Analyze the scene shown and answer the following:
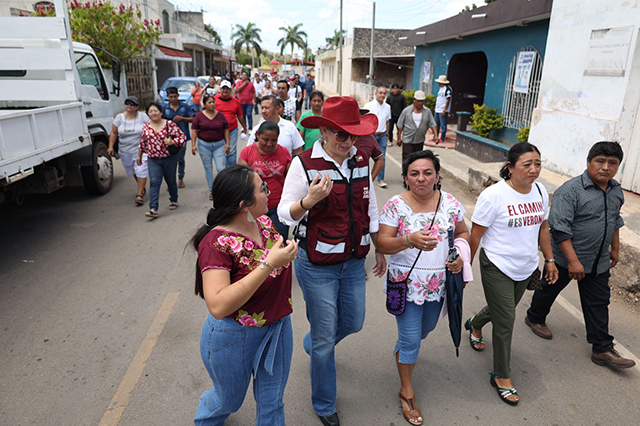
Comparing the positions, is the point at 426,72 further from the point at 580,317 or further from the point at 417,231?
the point at 417,231

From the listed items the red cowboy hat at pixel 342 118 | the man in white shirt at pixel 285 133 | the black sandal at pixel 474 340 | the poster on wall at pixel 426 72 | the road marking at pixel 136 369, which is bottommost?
the road marking at pixel 136 369

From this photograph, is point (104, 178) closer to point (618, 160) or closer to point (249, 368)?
point (249, 368)

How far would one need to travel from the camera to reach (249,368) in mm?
2240

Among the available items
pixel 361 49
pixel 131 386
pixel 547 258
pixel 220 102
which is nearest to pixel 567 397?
pixel 547 258

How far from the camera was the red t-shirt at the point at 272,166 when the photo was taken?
4480 millimetres

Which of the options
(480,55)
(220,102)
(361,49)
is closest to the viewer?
(220,102)

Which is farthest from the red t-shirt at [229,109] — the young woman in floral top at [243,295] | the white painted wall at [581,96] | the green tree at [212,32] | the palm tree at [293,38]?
the palm tree at [293,38]

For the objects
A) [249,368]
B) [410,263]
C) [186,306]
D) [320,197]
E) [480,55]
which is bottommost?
[186,306]

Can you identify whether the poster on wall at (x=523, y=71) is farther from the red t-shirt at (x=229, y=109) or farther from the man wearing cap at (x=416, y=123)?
the red t-shirt at (x=229, y=109)

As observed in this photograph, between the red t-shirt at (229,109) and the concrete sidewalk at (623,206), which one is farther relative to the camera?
the red t-shirt at (229,109)

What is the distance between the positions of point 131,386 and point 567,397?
2.97 metres

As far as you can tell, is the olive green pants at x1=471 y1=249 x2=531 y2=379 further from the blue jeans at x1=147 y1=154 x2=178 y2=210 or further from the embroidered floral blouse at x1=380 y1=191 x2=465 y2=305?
the blue jeans at x1=147 y1=154 x2=178 y2=210

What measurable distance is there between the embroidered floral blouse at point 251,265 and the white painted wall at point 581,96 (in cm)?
626

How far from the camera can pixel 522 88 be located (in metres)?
10.7
